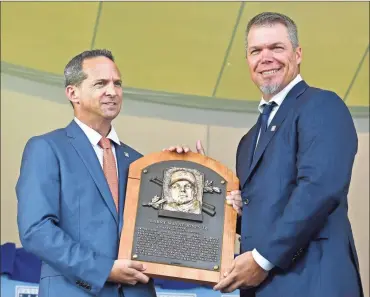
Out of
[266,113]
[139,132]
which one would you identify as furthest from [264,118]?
[139,132]

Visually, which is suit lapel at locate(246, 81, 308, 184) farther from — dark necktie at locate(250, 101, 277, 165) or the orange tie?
the orange tie

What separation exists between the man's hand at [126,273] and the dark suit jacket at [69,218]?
0.10ft

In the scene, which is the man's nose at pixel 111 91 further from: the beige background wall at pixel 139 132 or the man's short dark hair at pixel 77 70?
the beige background wall at pixel 139 132

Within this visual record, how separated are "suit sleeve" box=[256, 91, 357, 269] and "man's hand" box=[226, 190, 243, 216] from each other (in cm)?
32

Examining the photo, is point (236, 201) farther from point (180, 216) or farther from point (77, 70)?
point (77, 70)

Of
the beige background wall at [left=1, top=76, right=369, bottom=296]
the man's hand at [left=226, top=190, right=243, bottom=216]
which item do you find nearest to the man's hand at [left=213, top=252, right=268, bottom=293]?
the man's hand at [left=226, top=190, right=243, bottom=216]

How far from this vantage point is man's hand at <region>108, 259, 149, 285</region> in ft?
9.17

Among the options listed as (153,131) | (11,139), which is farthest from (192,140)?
(11,139)

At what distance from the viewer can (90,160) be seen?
3.01 m

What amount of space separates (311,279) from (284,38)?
972 millimetres

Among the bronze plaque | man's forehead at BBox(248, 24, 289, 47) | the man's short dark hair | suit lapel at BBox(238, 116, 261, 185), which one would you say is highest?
man's forehead at BBox(248, 24, 289, 47)

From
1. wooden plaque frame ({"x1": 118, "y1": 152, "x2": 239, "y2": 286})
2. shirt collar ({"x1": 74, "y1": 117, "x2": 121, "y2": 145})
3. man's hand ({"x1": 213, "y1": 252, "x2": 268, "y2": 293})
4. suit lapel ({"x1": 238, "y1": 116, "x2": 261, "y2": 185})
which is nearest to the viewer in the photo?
man's hand ({"x1": 213, "y1": 252, "x2": 268, "y2": 293})

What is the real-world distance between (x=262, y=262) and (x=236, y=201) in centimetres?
38

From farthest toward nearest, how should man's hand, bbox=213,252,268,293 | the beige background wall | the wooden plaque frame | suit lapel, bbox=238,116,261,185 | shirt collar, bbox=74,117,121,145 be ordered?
1. the beige background wall
2. shirt collar, bbox=74,117,121,145
3. suit lapel, bbox=238,116,261,185
4. the wooden plaque frame
5. man's hand, bbox=213,252,268,293
